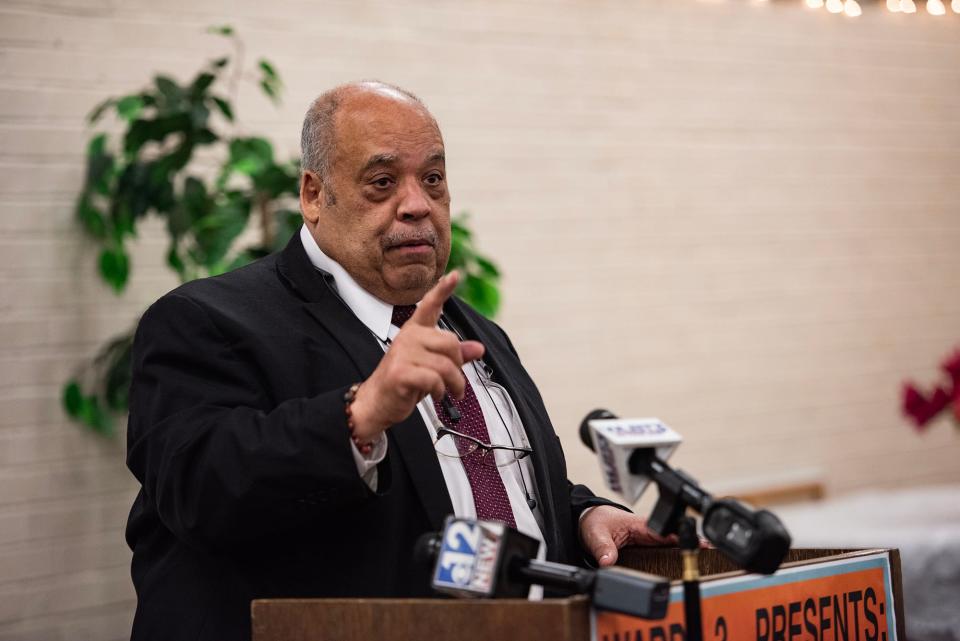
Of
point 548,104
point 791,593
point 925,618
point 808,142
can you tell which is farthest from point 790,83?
point 791,593

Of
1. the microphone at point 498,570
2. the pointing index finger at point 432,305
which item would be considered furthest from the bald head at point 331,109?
the microphone at point 498,570

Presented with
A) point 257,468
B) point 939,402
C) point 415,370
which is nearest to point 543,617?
point 415,370

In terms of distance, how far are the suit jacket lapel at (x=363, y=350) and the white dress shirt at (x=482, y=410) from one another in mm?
27

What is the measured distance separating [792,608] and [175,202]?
2.35 meters

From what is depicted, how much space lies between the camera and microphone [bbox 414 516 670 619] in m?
1.06

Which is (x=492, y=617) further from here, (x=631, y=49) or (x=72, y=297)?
(x=631, y=49)

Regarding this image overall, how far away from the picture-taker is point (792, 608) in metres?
1.26

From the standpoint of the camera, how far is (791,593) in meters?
1.26

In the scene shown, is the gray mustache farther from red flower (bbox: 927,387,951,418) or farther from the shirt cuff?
red flower (bbox: 927,387,951,418)

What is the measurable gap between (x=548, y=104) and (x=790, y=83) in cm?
144

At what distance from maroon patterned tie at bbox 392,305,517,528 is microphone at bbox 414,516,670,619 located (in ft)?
1.37

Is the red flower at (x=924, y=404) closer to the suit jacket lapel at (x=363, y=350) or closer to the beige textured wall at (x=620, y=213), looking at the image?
the suit jacket lapel at (x=363, y=350)

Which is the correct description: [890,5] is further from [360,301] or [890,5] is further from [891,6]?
[360,301]

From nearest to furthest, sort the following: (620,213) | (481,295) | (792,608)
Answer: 1. (792,608)
2. (481,295)
3. (620,213)
